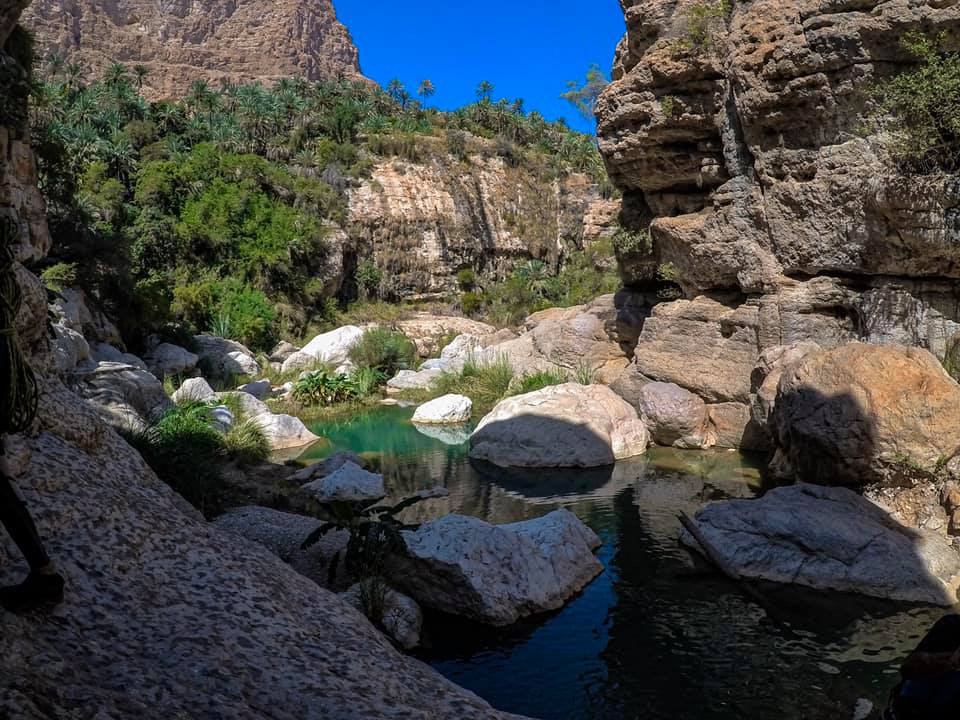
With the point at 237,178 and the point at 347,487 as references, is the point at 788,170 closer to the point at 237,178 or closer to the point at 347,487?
the point at 347,487

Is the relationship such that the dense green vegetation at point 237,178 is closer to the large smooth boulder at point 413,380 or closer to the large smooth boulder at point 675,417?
the large smooth boulder at point 413,380

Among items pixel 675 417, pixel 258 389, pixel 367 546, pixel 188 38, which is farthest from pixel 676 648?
pixel 188 38

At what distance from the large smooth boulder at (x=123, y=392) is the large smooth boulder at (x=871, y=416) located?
9.05 m

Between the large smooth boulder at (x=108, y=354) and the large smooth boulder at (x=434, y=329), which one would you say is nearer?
the large smooth boulder at (x=108, y=354)

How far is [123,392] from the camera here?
12578 millimetres

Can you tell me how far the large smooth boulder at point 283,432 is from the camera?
14359 mm

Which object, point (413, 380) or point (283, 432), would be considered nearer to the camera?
point (283, 432)

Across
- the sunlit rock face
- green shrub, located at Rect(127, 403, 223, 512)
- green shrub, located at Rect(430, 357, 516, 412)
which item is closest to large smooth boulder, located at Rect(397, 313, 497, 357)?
green shrub, located at Rect(430, 357, 516, 412)

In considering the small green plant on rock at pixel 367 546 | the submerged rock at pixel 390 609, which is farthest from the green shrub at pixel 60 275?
the submerged rock at pixel 390 609

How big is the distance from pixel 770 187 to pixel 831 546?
8.11m

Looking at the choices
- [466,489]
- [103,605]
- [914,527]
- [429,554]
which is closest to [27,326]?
[103,605]

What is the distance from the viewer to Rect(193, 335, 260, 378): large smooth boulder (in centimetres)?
2191

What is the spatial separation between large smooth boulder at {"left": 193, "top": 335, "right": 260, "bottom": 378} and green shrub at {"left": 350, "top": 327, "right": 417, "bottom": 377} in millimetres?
3413

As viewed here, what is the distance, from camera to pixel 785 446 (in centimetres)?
981
